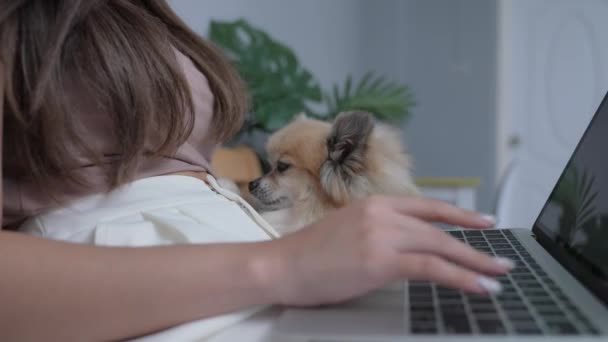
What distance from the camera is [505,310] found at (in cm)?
45

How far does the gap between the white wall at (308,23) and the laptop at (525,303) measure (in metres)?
1.52

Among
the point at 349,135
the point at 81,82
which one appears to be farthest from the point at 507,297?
the point at 349,135

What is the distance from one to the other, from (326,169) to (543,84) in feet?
9.67

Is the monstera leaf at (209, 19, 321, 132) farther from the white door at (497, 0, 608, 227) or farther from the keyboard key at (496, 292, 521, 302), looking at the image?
the white door at (497, 0, 608, 227)

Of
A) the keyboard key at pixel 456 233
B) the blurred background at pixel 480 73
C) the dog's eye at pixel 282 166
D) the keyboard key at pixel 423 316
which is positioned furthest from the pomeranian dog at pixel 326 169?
the blurred background at pixel 480 73

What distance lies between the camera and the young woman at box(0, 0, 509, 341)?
0.45 meters

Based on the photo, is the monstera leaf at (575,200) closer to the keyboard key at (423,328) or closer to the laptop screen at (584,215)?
the laptop screen at (584,215)

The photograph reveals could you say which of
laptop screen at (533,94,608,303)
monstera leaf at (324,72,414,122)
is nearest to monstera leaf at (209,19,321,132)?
monstera leaf at (324,72,414,122)

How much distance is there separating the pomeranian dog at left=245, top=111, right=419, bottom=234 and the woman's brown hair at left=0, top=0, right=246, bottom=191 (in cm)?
78

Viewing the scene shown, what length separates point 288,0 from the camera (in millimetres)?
3016

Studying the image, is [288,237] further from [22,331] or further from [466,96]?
[466,96]

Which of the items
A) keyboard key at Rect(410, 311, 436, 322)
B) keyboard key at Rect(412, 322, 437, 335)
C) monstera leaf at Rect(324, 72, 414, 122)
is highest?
keyboard key at Rect(412, 322, 437, 335)

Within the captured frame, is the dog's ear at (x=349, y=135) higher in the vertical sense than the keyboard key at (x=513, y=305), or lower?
lower

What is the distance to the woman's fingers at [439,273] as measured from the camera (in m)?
0.43
